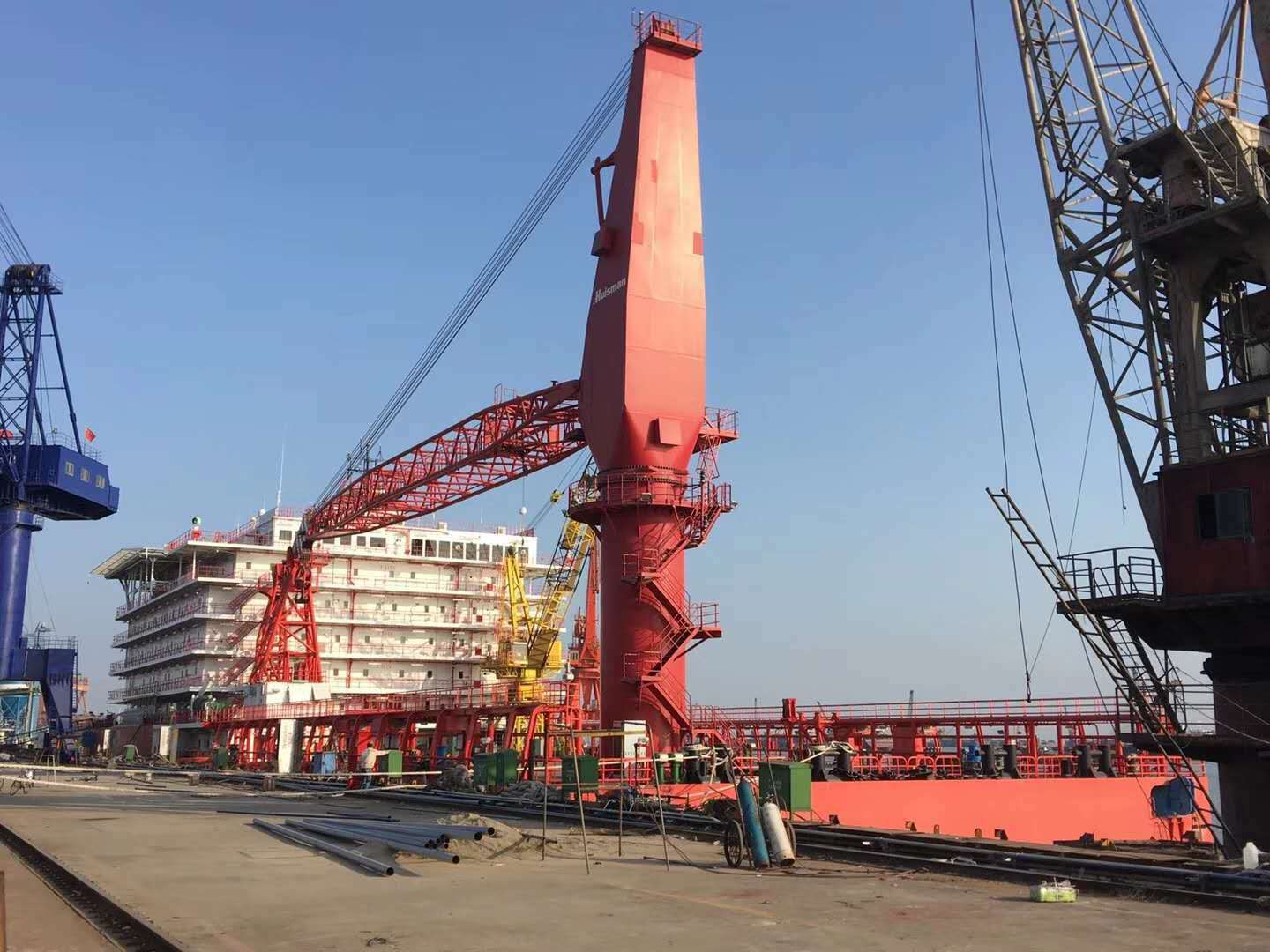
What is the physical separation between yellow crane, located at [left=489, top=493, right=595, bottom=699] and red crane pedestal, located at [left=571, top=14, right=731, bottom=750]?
31355mm

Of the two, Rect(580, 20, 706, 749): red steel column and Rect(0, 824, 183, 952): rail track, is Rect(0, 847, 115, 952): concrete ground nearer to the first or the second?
Rect(0, 824, 183, 952): rail track

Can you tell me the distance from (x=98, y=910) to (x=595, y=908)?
612 cm

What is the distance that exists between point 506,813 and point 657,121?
2299 centimetres

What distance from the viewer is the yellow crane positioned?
221ft

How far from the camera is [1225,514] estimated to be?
23672 mm

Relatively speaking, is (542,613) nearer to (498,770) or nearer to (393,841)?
(498,770)

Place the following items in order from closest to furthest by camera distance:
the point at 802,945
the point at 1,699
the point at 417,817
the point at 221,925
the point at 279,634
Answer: the point at 802,945 → the point at 221,925 → the point at 417,817 → the point at 279,634 → the point at 1,699

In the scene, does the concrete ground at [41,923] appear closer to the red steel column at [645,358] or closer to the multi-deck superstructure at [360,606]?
the red steel column at [645,358]

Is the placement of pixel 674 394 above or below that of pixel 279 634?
above

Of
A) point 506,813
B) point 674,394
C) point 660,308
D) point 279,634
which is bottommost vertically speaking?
point 506,813

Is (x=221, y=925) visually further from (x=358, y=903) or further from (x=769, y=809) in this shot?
(x=769, y=809)

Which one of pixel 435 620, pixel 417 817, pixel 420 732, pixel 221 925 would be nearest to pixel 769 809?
pixel 221 925

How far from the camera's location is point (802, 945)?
1041 cm

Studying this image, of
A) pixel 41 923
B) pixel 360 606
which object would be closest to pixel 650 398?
pixel 41 923
